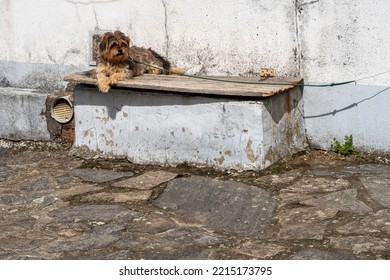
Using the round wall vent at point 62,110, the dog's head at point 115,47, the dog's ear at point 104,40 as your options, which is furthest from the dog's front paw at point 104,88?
the round wall vent at point 62,110

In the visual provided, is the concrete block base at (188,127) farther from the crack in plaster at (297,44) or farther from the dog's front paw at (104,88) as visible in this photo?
the crack in plaster at (297,44)

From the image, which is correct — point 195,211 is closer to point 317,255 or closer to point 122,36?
point 317,255

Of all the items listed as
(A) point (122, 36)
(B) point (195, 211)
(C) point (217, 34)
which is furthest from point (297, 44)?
(B) point (195, 211)

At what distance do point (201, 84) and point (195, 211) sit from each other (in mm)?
1628

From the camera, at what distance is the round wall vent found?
9.77m

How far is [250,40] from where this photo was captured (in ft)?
29.5

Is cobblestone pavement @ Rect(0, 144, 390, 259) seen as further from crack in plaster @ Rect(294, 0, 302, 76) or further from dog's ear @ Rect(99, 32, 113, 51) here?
dog's ear @ Rect(99, 32, 113, 51)

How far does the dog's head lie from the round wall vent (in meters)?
1.16

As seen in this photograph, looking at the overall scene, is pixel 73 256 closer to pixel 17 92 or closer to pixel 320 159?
pixel 320 159

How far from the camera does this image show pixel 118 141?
29.6 feet

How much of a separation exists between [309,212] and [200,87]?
187 cm

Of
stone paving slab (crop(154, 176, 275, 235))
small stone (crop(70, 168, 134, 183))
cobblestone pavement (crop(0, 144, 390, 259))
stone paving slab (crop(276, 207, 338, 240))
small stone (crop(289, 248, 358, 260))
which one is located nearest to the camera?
small stone (crop(289, 248, 358, 260))

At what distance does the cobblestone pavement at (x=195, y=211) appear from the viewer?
21.6 feet

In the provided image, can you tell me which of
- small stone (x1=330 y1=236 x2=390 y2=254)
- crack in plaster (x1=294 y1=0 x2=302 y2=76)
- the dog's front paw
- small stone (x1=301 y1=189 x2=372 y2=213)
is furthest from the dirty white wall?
small stone (x1=330 y1=236 x2=390 y2=254)
